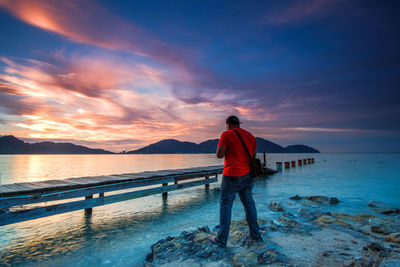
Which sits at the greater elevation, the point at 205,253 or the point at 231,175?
the point at 231,175

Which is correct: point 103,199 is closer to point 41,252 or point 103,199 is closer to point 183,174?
point 41,252

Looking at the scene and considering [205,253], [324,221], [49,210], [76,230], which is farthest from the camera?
[76,230]

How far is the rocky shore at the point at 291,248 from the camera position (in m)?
3.37

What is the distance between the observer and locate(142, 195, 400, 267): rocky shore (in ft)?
11.0

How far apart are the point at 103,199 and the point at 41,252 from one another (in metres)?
2.07

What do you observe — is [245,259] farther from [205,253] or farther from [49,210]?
[49,210]

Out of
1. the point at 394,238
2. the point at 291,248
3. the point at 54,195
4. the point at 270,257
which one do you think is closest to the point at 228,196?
the point at 270,257

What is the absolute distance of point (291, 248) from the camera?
3.93m

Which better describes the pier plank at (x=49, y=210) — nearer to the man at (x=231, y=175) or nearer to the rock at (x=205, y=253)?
the rock at (x=205, y=253)

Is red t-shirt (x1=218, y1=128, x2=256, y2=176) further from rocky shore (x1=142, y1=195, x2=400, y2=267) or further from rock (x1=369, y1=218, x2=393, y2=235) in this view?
rock (x1=369, y1=218, x2=393, y2=235)

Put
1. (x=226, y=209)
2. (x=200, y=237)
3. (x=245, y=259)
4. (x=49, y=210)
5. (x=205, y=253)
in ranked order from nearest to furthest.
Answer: (x=245, y=259), (x=205, y=253), (x=226, y=209), (x=200, y=237), (x=49, y=210)

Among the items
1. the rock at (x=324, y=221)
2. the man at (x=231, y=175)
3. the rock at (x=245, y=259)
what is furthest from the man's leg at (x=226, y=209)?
the rock at (x=324, y=221)

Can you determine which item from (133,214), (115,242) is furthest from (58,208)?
(133,214)

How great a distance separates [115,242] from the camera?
17.7 ft
